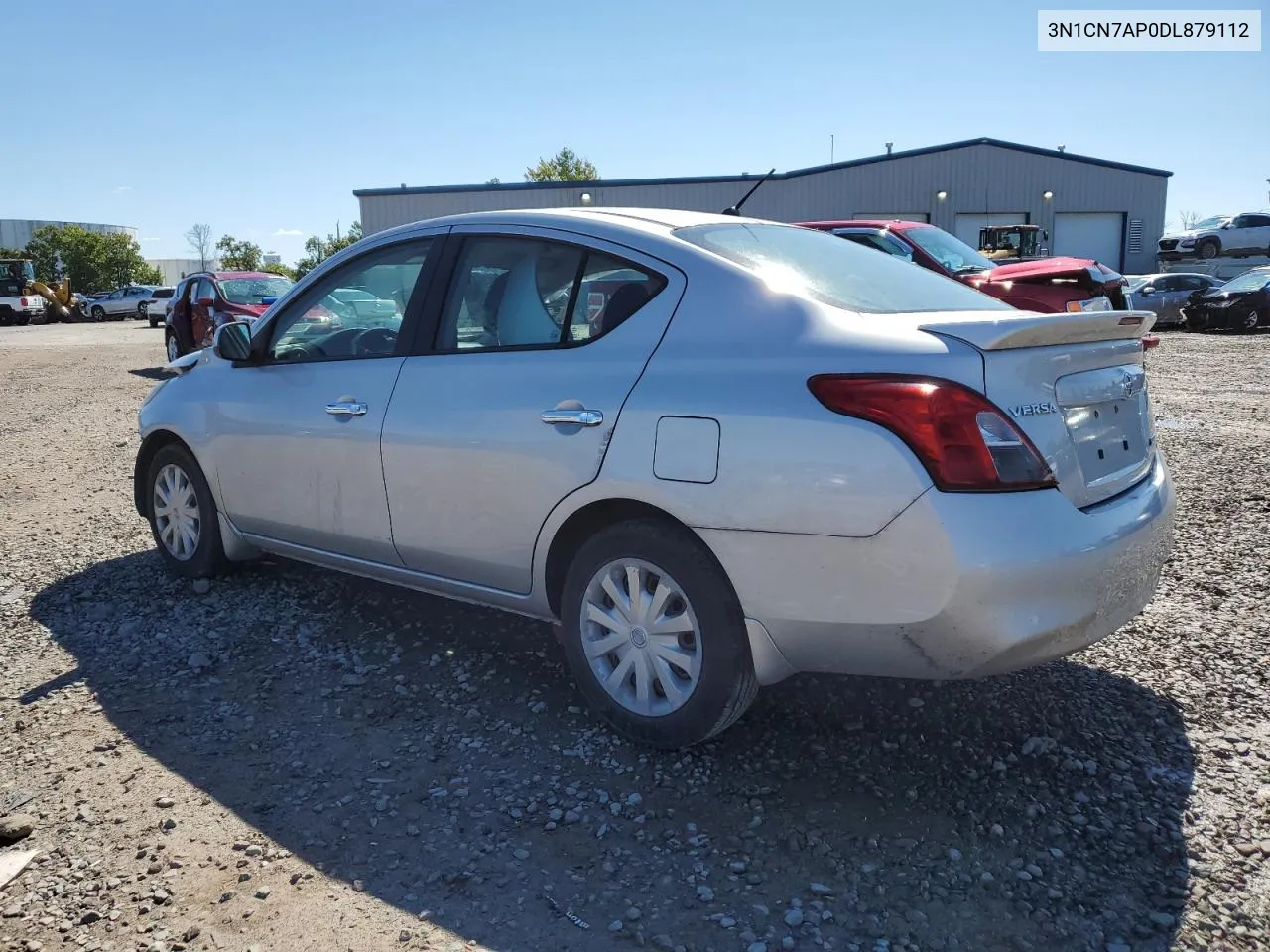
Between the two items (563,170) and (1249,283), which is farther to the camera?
(563,170)

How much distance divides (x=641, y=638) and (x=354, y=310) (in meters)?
2.00

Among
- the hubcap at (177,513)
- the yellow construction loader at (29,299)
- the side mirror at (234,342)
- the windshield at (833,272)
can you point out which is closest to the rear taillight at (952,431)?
the windshield at (833,272)

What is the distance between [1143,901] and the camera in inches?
98.6

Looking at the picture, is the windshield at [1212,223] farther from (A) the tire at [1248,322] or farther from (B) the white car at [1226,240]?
(A) the tire at [1248,322]

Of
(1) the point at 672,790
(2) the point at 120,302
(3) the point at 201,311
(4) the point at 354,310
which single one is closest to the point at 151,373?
(3) the point at 201,311

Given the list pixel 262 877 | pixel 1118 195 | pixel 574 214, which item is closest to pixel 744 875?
pixel 262 877

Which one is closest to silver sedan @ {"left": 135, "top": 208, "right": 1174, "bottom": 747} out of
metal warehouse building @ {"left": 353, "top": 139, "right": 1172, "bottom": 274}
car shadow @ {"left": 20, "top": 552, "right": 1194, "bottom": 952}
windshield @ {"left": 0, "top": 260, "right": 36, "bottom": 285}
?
car shadow @ {"left": 20, "top": 552, "right": 1194, "bottom": 952}

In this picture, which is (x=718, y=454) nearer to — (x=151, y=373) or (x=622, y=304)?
(x=622, y=304)

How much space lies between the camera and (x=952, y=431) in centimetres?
269

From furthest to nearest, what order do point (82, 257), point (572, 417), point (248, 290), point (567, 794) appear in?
point (82, 257), point (248, 290), point (572, 417), point (567, 794)

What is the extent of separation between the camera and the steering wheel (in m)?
4.10

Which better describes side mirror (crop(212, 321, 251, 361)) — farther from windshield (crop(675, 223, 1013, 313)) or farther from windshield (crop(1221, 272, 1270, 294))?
windshield (crop(1221, 272, 1270, 294))

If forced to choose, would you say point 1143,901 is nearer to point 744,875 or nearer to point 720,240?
point 744,875

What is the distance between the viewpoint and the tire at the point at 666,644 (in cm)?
305
